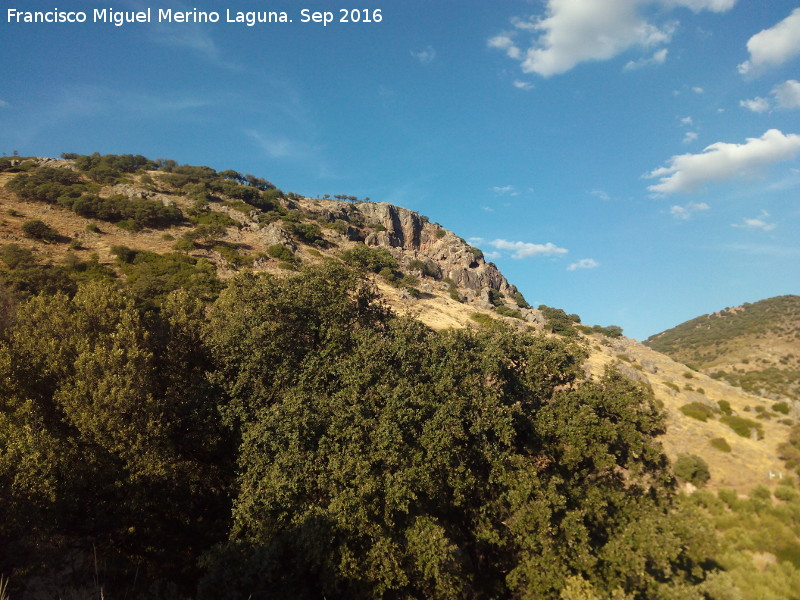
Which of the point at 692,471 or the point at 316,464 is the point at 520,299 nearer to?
the point at 692,471

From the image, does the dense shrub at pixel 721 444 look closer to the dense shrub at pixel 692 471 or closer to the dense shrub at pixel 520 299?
the dense shrub at pixel 692 471

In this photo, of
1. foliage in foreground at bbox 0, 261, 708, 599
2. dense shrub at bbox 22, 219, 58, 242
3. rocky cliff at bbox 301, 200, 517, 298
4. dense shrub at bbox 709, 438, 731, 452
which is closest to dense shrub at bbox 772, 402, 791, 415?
dense shrub at bbox 709, 438, 731, 452

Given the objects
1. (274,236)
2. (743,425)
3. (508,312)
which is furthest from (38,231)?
(743,425)

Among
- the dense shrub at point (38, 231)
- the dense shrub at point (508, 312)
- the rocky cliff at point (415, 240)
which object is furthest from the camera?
the rocky cliff at point (415, 240)

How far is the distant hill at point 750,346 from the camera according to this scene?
80.5m

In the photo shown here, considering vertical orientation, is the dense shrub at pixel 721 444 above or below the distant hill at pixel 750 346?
below

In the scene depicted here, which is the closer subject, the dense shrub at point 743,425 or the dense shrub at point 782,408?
the dense shrub at point 743,425

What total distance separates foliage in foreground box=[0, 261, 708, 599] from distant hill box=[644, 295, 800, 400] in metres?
71.5

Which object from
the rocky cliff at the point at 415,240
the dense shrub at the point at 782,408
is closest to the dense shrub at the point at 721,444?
the dense shrub at the point at 782,408

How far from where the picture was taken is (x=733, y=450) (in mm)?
32531

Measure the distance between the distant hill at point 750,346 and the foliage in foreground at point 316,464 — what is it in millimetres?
71452

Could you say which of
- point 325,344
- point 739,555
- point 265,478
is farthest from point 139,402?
point 739,555

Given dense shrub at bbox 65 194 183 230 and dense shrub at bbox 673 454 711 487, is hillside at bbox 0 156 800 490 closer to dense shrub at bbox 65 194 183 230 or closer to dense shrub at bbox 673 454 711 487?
dense shrub at bbox 65 194 183 230

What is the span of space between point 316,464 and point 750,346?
132522 millimetres
